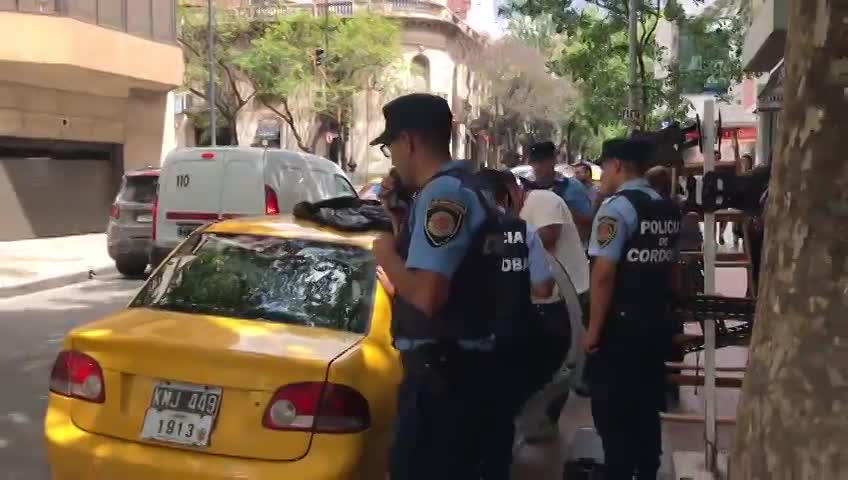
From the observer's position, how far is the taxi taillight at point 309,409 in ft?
12.2

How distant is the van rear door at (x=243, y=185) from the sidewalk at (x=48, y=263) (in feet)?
12.4

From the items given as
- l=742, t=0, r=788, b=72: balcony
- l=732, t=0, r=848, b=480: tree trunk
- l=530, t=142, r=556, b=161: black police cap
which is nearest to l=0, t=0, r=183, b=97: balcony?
l=742, t=0, r=788, b=72: balcony

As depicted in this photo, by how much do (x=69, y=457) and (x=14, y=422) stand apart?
2998mm

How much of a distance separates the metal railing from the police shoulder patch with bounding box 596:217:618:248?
18821 mm

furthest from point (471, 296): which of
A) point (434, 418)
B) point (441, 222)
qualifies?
point (434, 418)

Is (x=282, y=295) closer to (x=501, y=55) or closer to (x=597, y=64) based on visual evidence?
(x=597, y=64)

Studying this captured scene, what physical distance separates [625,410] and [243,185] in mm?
8561

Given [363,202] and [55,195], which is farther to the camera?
[55,195]

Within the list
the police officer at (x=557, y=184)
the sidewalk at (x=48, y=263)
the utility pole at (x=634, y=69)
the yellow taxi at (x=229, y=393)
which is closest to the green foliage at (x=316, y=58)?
the sidewalk at (x=48, y=263)

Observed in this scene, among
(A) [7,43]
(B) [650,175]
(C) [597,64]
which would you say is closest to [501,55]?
(C) [597,64]

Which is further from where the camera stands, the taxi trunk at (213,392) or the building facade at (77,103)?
the building facade at (77,103)

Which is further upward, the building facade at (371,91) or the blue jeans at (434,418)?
the building facade at (371,91)

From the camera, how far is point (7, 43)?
19750mm

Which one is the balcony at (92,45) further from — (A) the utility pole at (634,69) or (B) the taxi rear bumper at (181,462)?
(B) the taxi rear bumper at (181,462)
